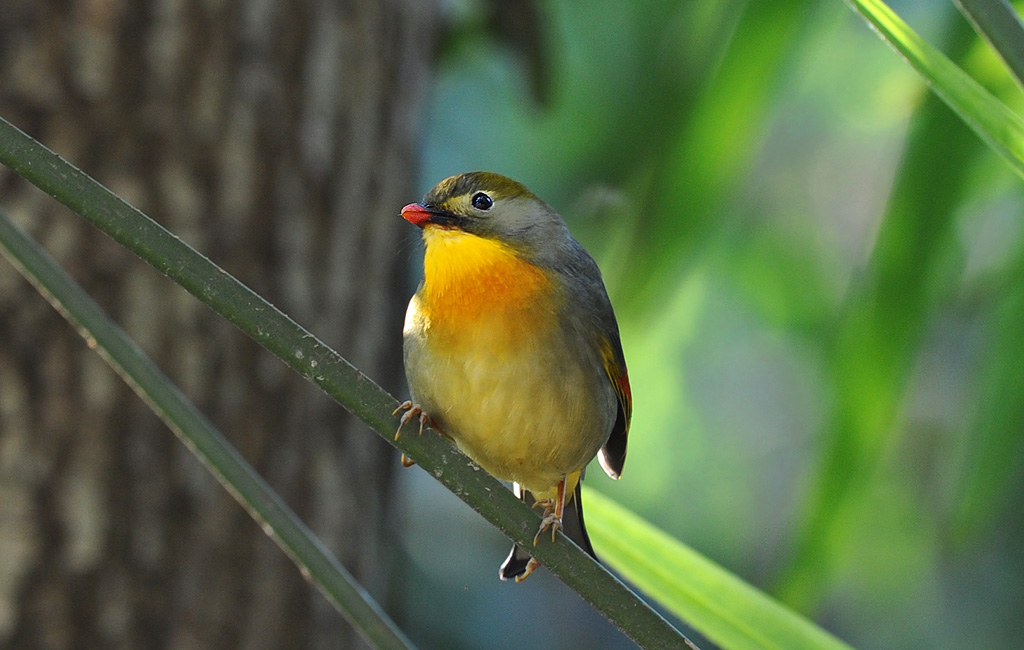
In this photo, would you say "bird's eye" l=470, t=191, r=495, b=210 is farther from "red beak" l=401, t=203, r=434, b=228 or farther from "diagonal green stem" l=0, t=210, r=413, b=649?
"diagonal green stem" l=0, t=210, r=413, b=649

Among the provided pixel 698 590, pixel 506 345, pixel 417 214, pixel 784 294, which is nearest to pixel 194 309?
pixel 417 214

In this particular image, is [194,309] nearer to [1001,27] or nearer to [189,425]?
[189,425]

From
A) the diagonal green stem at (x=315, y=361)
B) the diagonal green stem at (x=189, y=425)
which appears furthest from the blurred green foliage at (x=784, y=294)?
the diagonal green stem at (x=189, y=425)

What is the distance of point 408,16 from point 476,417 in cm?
131

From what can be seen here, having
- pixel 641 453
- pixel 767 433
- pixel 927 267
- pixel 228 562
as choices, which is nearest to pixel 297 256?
pixel 228 562

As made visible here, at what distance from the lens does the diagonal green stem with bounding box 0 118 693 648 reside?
2.94 ft

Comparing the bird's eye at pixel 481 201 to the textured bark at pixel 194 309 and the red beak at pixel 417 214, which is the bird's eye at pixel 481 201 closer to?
the red beak at pixel 417 214

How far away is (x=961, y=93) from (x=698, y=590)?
2.00 ft

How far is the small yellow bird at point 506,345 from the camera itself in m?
1.85

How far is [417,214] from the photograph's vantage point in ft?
6.36

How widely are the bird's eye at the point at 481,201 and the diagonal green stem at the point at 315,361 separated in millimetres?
948

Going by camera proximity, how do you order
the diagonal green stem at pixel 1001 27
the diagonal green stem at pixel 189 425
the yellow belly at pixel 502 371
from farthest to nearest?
the yellow belly at pixel 502 371, the diagonal green stem at pixel 189 425, the diagonal green stem at pixel 1001 27

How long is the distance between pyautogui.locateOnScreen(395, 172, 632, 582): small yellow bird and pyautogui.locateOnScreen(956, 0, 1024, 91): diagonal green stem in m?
1.11

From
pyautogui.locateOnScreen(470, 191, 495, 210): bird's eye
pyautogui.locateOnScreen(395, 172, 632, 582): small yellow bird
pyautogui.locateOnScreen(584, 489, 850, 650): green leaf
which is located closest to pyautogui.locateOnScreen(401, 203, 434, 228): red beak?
pyautogui.locateOnScreen(395, 172, 632, 582): small yellow bird
